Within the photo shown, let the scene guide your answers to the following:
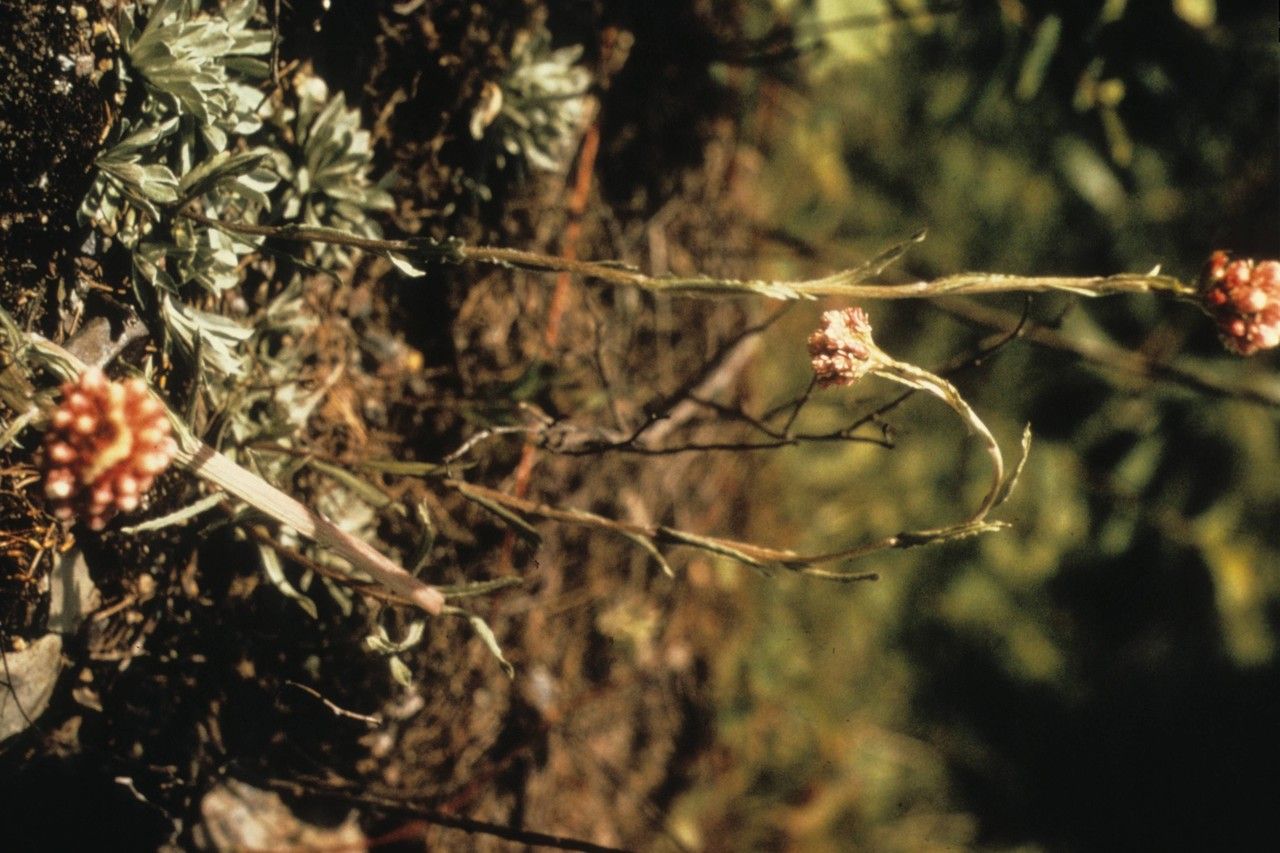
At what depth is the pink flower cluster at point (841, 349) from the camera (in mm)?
975

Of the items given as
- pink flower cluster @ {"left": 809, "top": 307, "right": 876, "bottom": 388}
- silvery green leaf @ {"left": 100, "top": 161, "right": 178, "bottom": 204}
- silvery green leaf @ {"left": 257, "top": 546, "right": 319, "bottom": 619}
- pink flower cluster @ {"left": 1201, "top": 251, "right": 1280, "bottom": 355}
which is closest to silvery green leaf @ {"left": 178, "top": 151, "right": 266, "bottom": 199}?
silvery green leaf @ {"left": 100, "top": 161, "right": 178, "bottom": 204}

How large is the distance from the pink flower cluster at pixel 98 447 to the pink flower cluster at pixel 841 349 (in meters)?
0.63

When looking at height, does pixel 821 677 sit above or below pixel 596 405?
above

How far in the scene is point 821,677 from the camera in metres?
2.73

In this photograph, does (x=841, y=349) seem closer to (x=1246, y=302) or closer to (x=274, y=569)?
(x=1246, y=302)

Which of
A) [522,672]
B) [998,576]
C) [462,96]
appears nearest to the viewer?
[462,96]

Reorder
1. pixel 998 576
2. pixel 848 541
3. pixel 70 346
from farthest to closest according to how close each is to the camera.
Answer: pixel 998 576
pixel 848 541
pixel 70 346

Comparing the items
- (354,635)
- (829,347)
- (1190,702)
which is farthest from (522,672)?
(1190,702)

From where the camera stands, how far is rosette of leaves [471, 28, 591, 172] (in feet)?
4.89

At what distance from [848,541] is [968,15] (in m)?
1.36

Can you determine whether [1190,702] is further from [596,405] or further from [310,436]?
[310,436]

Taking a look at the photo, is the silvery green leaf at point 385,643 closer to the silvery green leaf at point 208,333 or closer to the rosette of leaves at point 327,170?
the silvery green leaf at point 208,333

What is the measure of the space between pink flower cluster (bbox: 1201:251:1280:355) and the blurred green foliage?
1.36m

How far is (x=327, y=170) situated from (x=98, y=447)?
55 cm
